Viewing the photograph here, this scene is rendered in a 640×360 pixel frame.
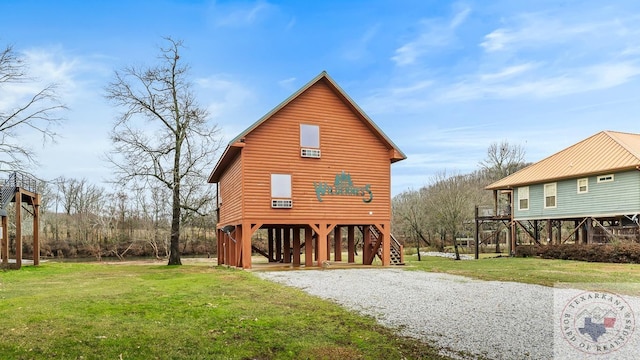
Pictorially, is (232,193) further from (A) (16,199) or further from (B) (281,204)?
(A) (16,199)

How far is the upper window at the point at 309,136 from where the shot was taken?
22359mm

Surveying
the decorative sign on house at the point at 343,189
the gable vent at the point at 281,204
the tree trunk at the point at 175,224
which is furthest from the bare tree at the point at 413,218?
the gable vent at the point at 281,204

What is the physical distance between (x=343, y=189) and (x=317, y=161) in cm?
176

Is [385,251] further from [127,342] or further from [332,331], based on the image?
[127,342]

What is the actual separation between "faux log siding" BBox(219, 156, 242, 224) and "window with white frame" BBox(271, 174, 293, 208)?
1429 mm

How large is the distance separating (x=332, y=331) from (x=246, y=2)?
10.3 m

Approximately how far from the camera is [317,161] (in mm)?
22516

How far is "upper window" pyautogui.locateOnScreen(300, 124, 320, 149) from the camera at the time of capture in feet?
73.4

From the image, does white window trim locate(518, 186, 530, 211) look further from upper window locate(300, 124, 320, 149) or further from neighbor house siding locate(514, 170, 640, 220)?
upper window locate(300, 124, 320, 149)

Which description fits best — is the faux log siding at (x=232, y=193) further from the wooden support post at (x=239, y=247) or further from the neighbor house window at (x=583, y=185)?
the neighbor house window at (x=583, y=185)

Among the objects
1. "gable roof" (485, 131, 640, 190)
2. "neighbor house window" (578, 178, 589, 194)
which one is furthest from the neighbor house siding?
"gable roof" (485, 131, 640, 190)

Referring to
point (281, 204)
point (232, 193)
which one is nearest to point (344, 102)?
point (281, 204)

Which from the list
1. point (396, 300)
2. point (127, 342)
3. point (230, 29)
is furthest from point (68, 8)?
point (396, 300)

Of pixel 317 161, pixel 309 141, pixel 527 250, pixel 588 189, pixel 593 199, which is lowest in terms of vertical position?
pixel 527 250
